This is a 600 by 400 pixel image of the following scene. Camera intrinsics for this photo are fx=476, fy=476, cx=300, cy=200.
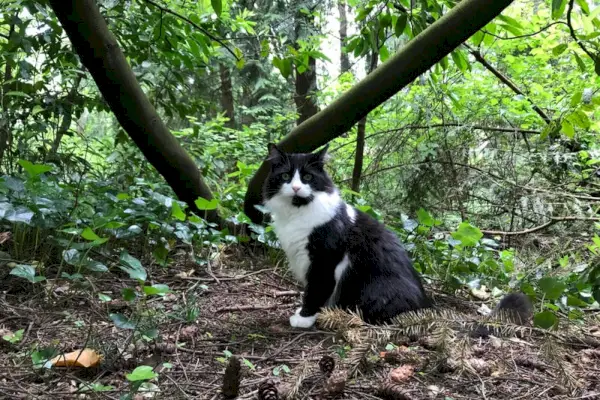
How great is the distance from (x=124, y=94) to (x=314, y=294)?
1762mm

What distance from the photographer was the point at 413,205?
16.6 feet

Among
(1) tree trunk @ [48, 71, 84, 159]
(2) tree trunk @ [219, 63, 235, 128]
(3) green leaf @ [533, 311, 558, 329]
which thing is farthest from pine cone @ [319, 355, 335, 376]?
(2) tree trunk @ [219, 63, 235, 128]

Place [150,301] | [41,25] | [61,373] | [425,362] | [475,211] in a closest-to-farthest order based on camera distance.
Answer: [61,373]
[425,362]
[150,301]
[41,25]
[475,211]

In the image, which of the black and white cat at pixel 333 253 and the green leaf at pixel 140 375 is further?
the black and white cat at pixel 333 253

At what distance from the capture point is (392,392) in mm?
1601

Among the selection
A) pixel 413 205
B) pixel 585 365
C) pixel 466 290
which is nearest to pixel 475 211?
pixel 413 205

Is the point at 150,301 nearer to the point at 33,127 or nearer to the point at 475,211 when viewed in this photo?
the point at 33,127

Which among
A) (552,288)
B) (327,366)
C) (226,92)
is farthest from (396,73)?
(226,92)

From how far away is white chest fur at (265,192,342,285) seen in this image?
2596 millimetres

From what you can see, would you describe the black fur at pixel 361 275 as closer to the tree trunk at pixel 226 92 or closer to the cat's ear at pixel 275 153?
the cat's ear at pixel 275 153

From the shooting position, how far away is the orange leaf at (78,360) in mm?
1659

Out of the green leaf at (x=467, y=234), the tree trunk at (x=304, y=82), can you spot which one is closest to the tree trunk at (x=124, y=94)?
the green leaf at (x=467, y=234)

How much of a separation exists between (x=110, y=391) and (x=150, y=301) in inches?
37.6

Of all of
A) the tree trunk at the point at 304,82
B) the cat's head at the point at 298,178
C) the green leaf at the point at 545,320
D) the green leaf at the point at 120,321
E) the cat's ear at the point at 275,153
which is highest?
the tree trunk at the point at 304,82
